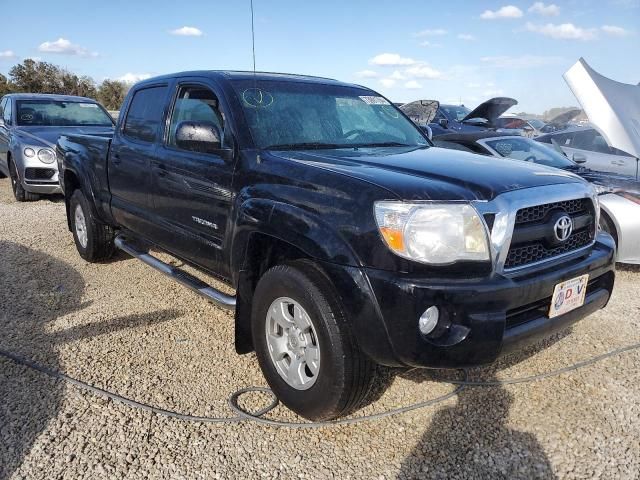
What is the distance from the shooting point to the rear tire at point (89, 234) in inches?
204

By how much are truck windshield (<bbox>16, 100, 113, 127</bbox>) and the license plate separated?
8.48m

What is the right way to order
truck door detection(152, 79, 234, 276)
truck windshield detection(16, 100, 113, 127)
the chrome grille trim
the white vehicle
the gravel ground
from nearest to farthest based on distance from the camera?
the chrome grille trim, the gravel ground, truck door detection(152, 79, 234, 276), the white vehicle, truck windshield detection(16, 100, 113, 127)

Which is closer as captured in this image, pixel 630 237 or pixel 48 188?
pixel 630 237

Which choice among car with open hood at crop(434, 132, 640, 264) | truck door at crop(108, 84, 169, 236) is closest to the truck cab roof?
truck door at crop(108, 84, 169, 236)

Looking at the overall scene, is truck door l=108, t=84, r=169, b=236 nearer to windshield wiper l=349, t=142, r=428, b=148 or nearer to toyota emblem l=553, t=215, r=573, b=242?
windshield wiper l=349, t=142, r=428, b=148

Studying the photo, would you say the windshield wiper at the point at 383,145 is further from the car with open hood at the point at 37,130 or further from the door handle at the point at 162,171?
the car with open hood at the point at 37,130

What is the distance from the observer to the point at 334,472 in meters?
2.47

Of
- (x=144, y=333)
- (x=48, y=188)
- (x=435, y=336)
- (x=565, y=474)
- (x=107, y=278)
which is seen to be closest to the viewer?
(x=435, y=336)

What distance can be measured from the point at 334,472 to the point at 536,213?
62.5 inches

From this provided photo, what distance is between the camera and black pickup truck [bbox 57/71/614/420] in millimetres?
2328

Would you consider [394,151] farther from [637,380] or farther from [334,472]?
[637,380]

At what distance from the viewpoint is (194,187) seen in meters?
3.48

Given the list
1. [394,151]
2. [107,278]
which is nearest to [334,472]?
[394,151]

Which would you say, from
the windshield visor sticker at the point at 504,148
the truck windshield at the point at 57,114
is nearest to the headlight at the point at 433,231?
the windshield visor sticker at the point at 504,148
